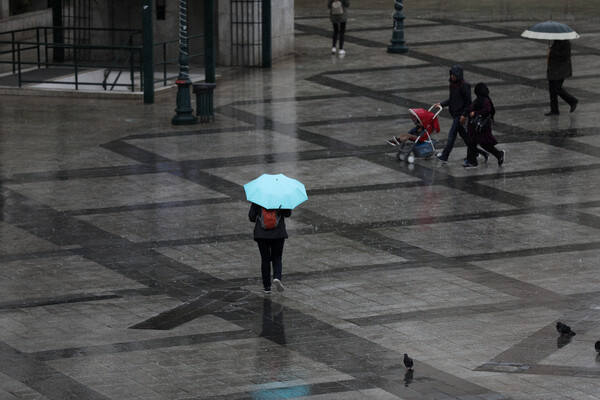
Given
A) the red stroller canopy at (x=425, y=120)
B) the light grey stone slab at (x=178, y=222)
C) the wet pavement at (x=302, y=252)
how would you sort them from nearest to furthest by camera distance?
the wet pavement at (x=302, y=252) < the light grey stone slab at (x=178, y=222) < the red stroller canopy at (x=425, y=120)

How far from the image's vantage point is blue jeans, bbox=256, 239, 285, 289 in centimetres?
1420

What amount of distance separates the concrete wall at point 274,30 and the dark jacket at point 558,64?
29.8ft

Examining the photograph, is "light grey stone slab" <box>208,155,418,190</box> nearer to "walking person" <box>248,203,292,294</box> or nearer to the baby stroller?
the baby stroller

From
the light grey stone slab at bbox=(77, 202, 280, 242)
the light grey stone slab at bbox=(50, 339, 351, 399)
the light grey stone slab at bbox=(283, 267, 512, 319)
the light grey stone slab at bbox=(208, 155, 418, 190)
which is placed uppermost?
the light grey stone slab at bbox=(208, 155, 418, 190)

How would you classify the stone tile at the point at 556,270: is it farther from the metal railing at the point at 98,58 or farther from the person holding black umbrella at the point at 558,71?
the metal railing at the point at 98,58

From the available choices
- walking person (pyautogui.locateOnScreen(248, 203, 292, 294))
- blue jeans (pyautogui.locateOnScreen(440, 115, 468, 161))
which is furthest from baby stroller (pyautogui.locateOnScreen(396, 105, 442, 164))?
walking person (pyautogui.locateOnScreen(248, 203, 292, 294))

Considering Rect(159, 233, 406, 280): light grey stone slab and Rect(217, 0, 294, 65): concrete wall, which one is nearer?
Rect(159, 233, 406, 280): light grey stone slab

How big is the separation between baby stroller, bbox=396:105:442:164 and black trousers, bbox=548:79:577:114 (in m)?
4.28

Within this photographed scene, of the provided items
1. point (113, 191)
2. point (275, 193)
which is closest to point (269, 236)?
point (275, 193)

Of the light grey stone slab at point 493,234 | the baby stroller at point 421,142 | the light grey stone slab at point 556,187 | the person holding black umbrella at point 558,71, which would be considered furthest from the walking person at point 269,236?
the person holding black umbrella at point 558,71

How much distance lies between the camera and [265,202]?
13664 mm

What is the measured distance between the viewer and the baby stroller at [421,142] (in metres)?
20.8

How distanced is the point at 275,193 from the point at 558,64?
39.8 feet

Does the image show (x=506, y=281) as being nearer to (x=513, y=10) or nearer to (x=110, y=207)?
(x=110, y=207)
